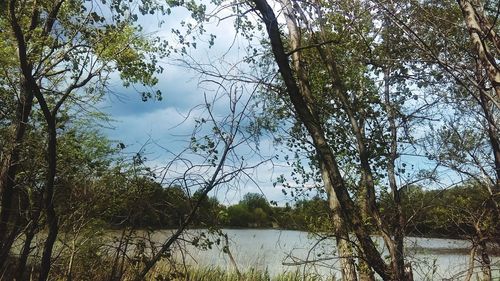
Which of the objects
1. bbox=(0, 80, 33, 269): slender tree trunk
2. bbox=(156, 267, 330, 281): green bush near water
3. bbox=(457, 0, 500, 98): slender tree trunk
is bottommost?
bbox=(156, 267, 330, 281): green bush near water

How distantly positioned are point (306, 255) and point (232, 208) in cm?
142

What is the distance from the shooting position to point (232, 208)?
491 cm

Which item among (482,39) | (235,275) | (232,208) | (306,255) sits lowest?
(235,275)

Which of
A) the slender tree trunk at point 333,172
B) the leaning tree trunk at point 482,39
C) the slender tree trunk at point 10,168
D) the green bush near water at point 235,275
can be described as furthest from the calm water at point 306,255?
the leaning tree trunk at point 482,39

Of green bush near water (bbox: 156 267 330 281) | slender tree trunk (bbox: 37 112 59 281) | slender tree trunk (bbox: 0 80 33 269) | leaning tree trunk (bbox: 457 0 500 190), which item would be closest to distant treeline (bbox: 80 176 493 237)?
slender tree trunk (bbox: 37 112 59 281)

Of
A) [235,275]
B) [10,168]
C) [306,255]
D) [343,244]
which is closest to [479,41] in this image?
[343,244]

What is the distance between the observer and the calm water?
19.3 feet

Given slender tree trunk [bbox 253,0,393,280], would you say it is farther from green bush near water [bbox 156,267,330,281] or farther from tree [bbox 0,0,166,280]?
green bush near water [bbox 156,267,330,281]

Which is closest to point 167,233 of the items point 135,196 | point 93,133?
point 135,196

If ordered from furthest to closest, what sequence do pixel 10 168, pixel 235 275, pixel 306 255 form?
1. pixel 235 275
2. pixel 306 255
3. pixel 10 168

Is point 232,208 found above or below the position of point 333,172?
below

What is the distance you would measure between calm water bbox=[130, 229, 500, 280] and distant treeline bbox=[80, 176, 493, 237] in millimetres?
150

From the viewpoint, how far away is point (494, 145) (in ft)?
26.5

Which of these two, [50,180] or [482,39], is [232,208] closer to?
[50,180]
